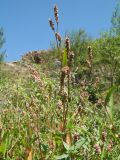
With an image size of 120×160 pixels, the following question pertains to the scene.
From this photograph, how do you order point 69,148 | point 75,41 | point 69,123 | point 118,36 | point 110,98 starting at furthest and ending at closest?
point 75,41 → point 118,36 → point 69,123 → point 69,148 → point 110,98

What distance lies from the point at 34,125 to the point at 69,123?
0.26m

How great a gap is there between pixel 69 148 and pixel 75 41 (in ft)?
186

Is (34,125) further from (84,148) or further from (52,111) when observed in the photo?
(52,111)

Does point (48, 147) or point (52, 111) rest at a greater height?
point (52, 111)

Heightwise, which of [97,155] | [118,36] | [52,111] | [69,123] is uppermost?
[118,36]

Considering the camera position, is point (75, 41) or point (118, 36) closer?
point (118, 36)

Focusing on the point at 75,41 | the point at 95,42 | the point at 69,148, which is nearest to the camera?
the point at 69,148

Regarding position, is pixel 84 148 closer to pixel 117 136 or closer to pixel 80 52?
pixel 117 136

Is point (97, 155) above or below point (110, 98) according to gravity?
below

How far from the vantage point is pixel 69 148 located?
2.60 meters

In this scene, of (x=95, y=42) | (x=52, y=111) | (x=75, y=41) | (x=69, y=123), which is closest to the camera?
(x=69, y=123)

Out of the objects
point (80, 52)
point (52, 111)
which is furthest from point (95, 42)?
point (52, 111)

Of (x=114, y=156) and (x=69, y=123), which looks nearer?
(x=69, y=123)

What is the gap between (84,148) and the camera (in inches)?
116
